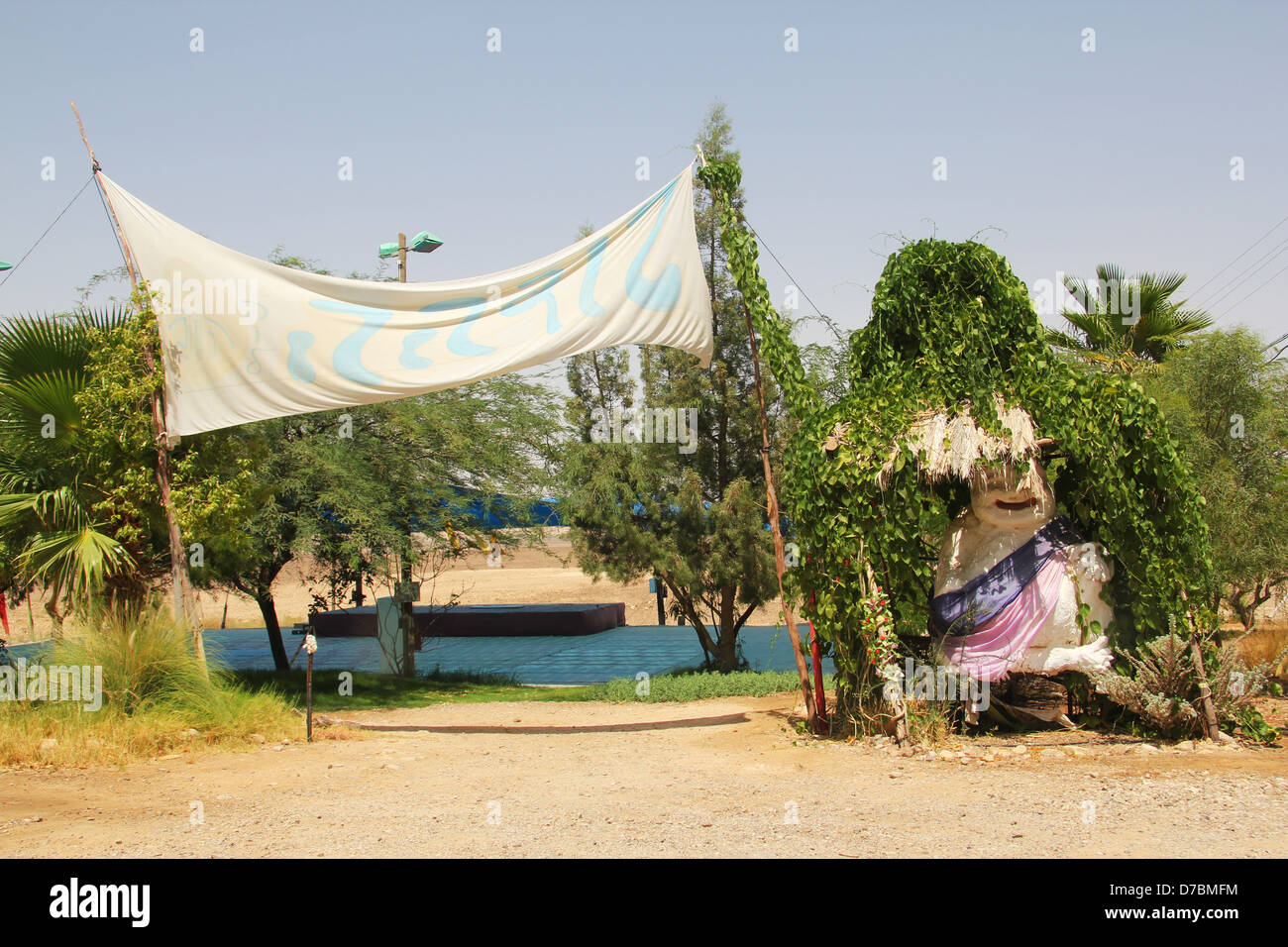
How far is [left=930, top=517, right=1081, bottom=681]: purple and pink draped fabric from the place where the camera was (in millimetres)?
8508

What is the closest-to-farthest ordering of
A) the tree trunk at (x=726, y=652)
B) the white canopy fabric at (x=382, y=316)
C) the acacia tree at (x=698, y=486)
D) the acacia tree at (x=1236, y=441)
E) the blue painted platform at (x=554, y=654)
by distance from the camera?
the white canopy fabric at (x=382, y=316), the acacia tree at (x=1236, y=441), the acacia tree at (x=698, y=486), the tree trunk at (x=726, y=652), the blue painted platform at (x=554, y=654)

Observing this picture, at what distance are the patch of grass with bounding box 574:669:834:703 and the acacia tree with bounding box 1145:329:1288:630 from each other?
5586mm

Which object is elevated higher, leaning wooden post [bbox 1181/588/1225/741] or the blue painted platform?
leaning wooden post [bbox 1181/588/1225/741]

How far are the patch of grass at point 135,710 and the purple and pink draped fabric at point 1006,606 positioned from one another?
6636 millimetres

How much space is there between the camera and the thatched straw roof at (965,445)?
27.2 feet

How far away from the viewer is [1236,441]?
11867 millimetres

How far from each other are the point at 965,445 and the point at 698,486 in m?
8.34

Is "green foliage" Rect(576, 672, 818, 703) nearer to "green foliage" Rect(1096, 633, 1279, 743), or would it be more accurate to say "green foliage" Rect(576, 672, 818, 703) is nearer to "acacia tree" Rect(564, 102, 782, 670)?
"acacia tree" Rect(564, 102, 782, 670)

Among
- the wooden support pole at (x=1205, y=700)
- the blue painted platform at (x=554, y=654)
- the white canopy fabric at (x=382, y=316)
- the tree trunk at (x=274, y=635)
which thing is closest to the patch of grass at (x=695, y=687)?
the blue painted platform at (x=554, y=654)

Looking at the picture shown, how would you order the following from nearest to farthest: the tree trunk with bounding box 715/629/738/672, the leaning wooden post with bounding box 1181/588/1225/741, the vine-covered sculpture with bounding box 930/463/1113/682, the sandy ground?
the sandy ground, the leaning wooden post with bounding box 1181/588/1225/741, the vine-covered sculpture with bounding box 930/463/1113/682, the tree trunk with bounding box 715/629/738/672

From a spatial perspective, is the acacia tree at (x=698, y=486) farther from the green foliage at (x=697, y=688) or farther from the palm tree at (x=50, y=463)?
the palm tree at (x=50, y=463)

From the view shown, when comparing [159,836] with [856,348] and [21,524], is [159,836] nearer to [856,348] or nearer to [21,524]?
[21,524]

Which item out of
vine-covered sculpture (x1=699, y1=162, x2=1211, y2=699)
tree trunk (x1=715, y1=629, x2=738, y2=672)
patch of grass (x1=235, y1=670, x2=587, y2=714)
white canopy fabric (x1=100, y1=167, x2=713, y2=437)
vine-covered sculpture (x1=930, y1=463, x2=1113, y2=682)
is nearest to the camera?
vine-covered sculpture (x1=699, y1=162, x2=1211, y2=699)
